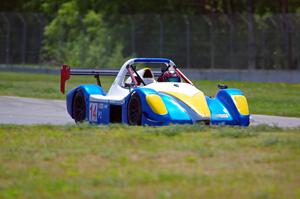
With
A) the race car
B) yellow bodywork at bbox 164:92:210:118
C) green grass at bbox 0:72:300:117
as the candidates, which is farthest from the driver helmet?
green grass at bbox 0:72:300:117

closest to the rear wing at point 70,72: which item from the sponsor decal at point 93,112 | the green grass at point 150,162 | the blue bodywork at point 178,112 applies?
the sponsor decal at point 93,112

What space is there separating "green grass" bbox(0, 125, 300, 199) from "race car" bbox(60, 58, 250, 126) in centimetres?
134

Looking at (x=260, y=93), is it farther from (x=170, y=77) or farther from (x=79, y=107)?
(x=170, y=77)

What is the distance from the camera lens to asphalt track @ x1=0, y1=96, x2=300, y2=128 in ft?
62.2

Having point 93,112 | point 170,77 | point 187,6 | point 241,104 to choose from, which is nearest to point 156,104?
point 241,104

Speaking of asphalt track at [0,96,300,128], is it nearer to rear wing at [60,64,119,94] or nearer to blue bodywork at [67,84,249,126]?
rear wing at [60,64,119,94]

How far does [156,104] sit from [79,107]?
322cm

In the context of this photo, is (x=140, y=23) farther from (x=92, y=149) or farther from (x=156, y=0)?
(x=92, y=149)

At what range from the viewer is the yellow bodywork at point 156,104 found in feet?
50.4

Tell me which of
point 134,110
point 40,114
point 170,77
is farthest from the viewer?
point 40,114

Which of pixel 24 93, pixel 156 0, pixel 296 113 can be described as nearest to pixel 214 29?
pixel 156 0

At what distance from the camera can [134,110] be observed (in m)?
16.0

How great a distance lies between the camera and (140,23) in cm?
4628

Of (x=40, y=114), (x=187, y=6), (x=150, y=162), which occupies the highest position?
(x=187, y=6)
